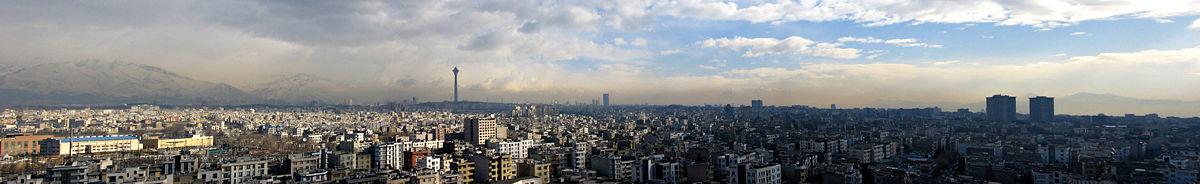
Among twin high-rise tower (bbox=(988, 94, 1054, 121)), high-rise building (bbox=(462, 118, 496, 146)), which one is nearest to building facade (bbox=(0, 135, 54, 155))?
high-rise building (bbox=(462, 118, 496, 146))

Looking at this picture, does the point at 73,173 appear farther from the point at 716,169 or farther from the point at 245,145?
the point at 245,145

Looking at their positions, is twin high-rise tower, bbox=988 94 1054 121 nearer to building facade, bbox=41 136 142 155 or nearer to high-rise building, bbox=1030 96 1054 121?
high-rise building, bbox=1030 96 1054 121

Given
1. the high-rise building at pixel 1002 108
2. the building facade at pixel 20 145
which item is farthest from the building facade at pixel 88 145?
the high-rise building at pixel 1002 108

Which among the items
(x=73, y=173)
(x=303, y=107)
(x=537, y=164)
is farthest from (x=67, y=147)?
(x=303, y=107)

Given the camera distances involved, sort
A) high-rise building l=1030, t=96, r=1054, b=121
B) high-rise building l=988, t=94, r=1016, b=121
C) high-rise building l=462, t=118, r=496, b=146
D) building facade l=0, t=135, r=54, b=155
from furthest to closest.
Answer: high-rise building l=988, t=94, r=1016, b=121 → high-rise building l=1030, t=96, r=1054, b=121 → high-rise building l=462, t=118, r=496, b=146 → building facade l=0, t=135, r=54, b=155

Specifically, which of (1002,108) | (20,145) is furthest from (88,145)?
(1002,108)

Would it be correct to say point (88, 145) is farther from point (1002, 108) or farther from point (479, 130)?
point (1002, 108)

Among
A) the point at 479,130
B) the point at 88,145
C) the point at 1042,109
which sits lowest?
the point at 88,145
